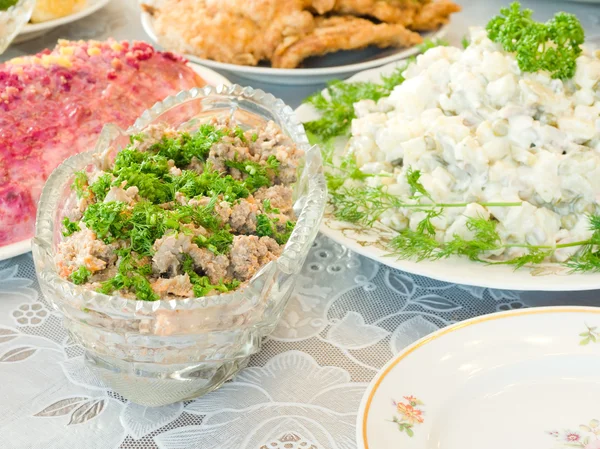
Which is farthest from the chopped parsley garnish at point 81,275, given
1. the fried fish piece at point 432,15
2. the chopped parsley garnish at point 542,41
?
the fried fish piece at point 432,15

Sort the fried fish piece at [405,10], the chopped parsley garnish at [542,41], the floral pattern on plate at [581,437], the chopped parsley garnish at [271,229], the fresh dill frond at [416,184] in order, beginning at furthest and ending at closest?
the fried fish piece at [405,10] → the chopped parsley garnish at [542,41] → the fresh dill frond at [416,184] → the chopped parsley garnish at [271,229] → the floral pattern on plate at [581,437]

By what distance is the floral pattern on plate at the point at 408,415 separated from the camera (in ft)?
4.58

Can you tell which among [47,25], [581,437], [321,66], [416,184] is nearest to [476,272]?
[416,184]

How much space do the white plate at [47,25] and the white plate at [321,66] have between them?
1.20ft

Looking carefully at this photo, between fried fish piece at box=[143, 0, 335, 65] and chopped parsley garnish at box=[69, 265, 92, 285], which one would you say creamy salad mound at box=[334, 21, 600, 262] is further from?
fried fish piece at box=[143, 0, 335, 65]

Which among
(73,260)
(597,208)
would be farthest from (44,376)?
(597,208)

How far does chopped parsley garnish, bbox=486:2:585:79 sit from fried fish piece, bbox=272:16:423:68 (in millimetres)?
864

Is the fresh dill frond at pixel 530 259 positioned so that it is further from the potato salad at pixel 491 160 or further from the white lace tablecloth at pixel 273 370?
the white lace tablecloth at pixel 273 370

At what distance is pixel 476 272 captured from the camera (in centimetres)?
178

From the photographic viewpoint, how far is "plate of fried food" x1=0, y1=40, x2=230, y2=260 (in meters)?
1.99

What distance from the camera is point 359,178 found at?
6.81ft

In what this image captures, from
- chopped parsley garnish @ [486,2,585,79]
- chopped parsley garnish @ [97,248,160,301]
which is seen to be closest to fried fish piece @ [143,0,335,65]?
chopped parsley garnish @ [486,2,585,79]

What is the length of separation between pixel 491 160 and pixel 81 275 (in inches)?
43.3

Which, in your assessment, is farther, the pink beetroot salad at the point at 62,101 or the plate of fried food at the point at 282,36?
the plate of fried food at the point at 282,36
